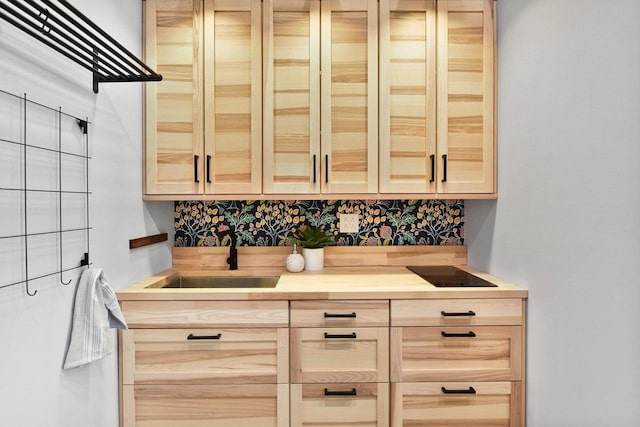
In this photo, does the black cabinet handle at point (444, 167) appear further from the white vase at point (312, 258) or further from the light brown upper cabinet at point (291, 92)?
the white vase at point (312, 258)

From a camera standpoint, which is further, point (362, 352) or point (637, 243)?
point (362, 352)

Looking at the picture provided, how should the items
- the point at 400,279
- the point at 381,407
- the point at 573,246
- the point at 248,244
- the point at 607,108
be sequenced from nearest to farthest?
1. the point at 607,108
2. the point at 573,246
3. the point at 381,407
4. the point at 400,279
5. the point at 248,244

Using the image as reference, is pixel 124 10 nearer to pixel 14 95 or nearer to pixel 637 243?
pixel 14 95

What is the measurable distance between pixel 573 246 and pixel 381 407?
41.2 inches

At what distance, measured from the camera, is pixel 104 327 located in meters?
1.44

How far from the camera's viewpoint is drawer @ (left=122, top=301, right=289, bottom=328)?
1.71 metres

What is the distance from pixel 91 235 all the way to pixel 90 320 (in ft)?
1.07

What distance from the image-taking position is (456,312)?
5.72 ft

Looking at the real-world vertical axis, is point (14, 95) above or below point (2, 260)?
above

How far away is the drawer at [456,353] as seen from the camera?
1741 millimetres

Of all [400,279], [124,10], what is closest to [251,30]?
[124,10]

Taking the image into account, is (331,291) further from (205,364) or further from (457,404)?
(457,404)

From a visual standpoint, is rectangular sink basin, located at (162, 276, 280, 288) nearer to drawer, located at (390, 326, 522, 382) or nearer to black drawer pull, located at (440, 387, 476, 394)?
drawer, located at (390, 326, 522, 382)

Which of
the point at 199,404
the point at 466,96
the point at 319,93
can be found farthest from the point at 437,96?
the point at 199,404
